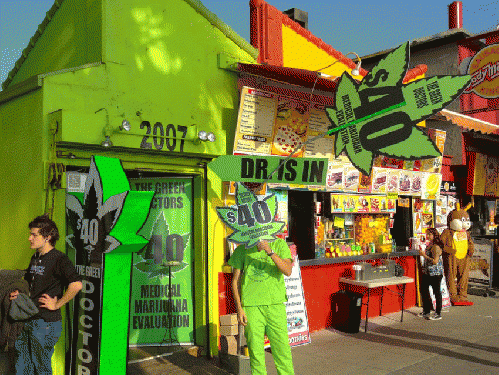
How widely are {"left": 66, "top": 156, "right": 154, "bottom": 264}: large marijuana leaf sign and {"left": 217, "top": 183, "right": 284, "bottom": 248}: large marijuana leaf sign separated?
3.46 feet

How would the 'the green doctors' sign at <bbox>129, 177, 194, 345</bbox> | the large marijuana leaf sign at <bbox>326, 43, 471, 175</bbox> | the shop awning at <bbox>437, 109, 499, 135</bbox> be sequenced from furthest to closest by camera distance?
the shop awning at <bbox>437, 109, 499, 135</bbox> → the 'the green doctors' sign at <bbox>129, 177, 194, 345</bbox> → the large marijuana leaf sign at <bbox>326, 43, 471, 175</bbox>

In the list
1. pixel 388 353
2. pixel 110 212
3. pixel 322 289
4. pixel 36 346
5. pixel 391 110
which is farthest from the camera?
pixel 322 289

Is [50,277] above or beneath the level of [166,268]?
above

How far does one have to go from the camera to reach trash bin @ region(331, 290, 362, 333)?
26.2ft

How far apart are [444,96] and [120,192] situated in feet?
10.7

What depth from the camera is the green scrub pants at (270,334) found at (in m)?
4.85

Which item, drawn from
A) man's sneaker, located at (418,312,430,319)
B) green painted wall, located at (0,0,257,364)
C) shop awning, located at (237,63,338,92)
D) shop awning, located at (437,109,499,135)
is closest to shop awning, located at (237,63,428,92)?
shop awning, located at (237,63,338,92)

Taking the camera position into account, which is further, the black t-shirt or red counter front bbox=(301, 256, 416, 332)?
red counter front bbox=(301, 256, 416, 332)

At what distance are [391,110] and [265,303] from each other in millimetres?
2374

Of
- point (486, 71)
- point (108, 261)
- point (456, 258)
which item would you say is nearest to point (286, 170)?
point (108, 261)

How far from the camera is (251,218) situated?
4977 mm

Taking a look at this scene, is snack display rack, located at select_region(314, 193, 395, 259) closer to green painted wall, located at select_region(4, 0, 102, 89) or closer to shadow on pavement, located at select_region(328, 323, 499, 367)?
shadow on pavement, located at select_region(328, 323, 499, 367)

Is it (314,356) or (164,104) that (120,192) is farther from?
(314,356)

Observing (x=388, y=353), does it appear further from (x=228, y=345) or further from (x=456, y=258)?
(x=456, y=258)
